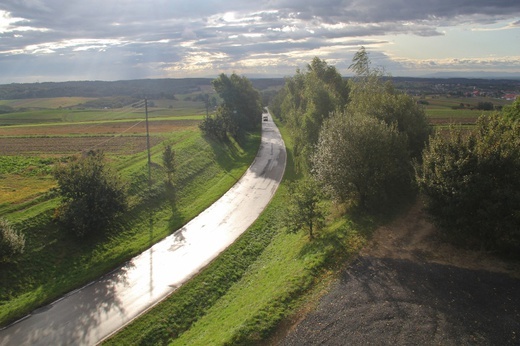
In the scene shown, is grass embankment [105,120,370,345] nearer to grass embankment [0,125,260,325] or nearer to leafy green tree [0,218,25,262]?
grass embankment [0,125,260,325]

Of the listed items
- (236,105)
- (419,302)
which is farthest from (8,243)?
(236,105)

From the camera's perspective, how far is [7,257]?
67.3 ft

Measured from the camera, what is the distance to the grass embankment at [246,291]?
1527cm

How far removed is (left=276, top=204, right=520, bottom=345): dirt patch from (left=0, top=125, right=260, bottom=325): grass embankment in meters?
14.5

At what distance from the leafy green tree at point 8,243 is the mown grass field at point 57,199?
58 cm

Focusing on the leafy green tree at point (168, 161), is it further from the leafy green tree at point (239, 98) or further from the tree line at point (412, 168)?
the leafy green tree at point (239, 98)

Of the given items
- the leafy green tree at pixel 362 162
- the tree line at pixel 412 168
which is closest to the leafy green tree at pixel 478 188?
the tree line at pixel 412 168

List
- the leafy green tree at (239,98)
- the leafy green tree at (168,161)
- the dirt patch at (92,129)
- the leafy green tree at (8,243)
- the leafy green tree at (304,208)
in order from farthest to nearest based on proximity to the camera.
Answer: the leafy green tree at (239,98) < the dirt patch at (92,129) < the leafy green tree at (168,161) < the leafy green tree at (304,208) < the leafy green tree at (8,243)

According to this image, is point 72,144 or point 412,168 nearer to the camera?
point 412,168

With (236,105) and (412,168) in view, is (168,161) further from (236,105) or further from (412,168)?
(236,105)

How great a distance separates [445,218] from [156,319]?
15.9 meters

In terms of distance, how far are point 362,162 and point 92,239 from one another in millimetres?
19886

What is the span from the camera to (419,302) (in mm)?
14438

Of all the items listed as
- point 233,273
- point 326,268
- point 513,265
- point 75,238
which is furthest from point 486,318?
point 75,238
